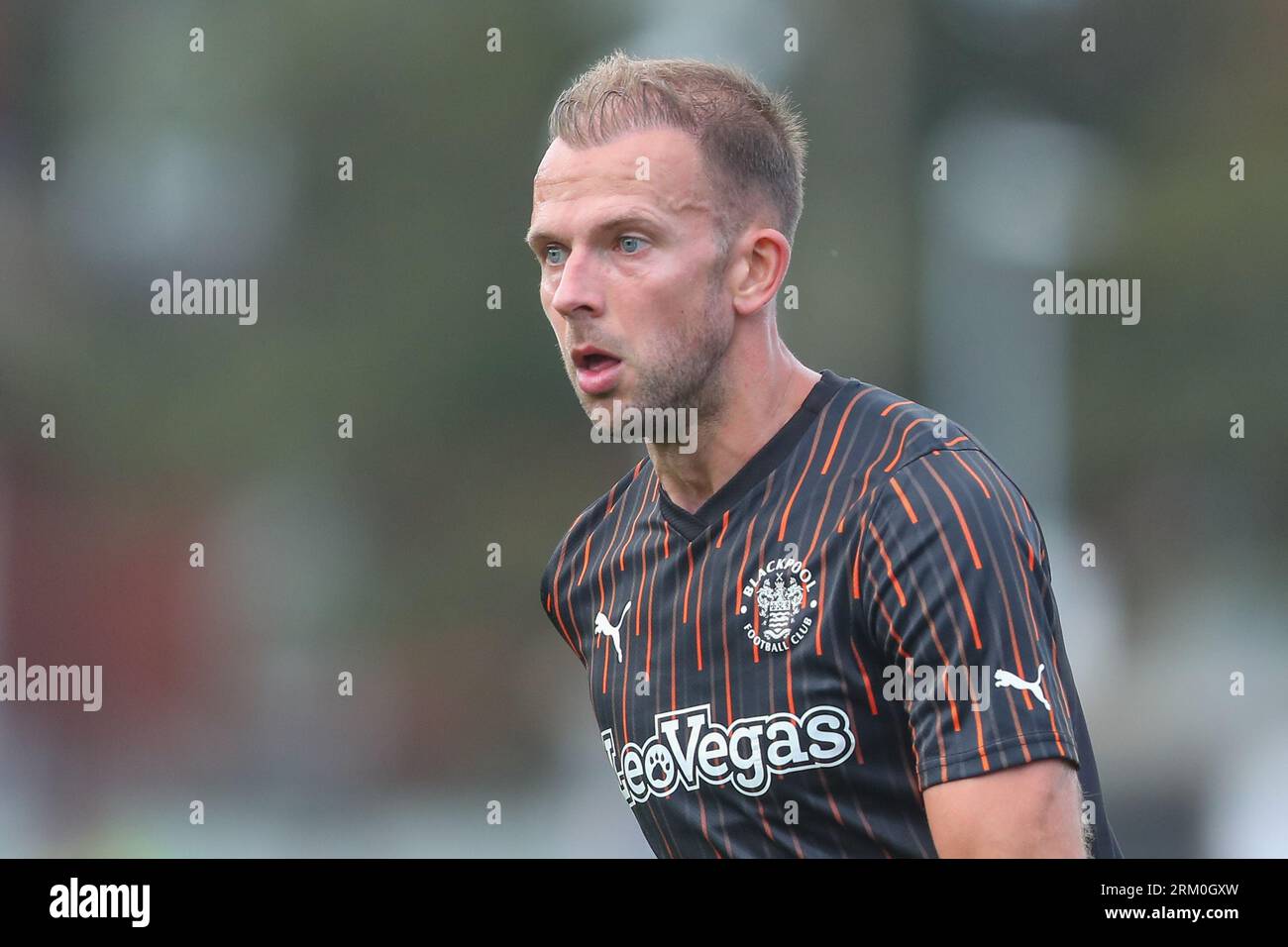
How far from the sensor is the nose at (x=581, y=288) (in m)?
3.77

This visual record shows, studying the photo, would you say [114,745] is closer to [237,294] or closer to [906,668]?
[237,294]

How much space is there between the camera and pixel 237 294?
38.5 ft

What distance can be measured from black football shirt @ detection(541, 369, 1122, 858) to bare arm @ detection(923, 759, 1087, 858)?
1.4 inches

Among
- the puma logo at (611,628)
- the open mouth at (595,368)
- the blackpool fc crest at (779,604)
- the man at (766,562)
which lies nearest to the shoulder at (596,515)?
the man at (766,562)

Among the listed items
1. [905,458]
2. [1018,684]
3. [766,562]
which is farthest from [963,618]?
A: [766,562]

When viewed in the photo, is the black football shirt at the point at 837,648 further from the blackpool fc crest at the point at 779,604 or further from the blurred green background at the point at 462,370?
the blurred green background at the point at 462,370

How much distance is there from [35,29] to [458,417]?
4331 mm

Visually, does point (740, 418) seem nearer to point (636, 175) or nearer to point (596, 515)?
point (636, 175)

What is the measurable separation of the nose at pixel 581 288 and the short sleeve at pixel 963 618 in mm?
871

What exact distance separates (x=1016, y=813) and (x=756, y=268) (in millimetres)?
1549

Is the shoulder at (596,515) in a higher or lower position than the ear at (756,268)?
lower

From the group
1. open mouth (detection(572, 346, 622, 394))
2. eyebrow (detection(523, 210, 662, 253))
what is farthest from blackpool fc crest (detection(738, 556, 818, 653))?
eyebrow (detection(523, 210, 662, 253))

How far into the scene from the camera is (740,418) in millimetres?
3861
